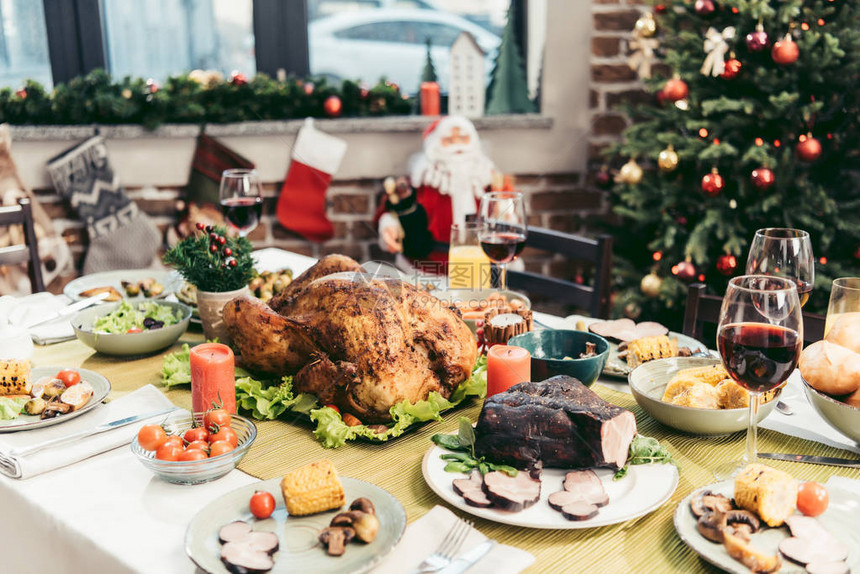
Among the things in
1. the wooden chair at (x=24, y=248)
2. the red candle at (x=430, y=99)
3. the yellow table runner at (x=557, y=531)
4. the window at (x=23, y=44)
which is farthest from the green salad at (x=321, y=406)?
the window at (x=23, y=44)

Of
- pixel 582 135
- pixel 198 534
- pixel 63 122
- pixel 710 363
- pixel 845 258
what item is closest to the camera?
pixel 198 534

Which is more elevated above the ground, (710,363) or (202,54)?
(202,54)

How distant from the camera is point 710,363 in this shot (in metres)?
1.30

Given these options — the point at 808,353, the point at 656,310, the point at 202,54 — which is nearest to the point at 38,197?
the point at 202,54

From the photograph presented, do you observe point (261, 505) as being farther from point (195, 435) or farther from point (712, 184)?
point (712, 184)

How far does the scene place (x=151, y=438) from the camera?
1.06m

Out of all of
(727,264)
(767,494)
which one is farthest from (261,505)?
(727,264)

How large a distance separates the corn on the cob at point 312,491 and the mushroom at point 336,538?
0.05 meters

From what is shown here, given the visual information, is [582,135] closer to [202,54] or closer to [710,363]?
[202,54]

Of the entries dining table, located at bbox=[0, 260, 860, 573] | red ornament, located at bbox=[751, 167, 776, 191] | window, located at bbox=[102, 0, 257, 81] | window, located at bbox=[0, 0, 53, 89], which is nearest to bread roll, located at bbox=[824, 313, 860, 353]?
dining table, located at bbox=[0, 260, 860, 573]

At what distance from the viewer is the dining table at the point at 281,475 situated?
0.90 metres

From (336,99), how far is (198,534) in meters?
2.68

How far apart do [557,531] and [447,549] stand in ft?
0.48

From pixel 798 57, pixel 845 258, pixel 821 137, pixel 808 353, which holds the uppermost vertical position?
pixel 798 57
